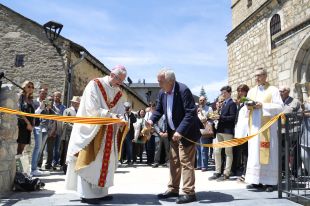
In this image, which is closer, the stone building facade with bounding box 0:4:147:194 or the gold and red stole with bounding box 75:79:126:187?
the gold and red stole with bounding box 75:79:126:187

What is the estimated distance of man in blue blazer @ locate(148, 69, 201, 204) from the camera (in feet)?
14.4

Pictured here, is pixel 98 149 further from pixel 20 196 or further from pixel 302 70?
pixel 302 70

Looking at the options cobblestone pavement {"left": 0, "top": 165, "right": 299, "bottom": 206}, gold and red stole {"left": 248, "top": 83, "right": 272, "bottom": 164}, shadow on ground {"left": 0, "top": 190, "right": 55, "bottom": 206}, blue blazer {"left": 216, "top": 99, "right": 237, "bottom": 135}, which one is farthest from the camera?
blue blazer {"left": 216, "top": 99, "right": 237, "bottom": 135}

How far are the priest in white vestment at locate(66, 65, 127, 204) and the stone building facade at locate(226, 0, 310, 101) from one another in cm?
633

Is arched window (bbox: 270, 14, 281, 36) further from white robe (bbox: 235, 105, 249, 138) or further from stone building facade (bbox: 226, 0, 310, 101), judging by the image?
white robe (bbox: 235, 105, 249, 138)

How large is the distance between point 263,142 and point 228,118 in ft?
5.27

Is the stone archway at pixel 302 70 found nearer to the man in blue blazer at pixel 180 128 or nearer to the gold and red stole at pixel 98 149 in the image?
the man in blue blazer at pixel 180 128

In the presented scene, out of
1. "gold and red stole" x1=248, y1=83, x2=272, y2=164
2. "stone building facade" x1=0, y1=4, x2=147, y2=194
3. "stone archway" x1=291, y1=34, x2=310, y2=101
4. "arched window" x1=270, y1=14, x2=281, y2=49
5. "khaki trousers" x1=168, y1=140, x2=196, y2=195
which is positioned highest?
"arched window" x1=270, y1=14, x2=281, y2=49

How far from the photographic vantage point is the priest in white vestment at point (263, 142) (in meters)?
5.12

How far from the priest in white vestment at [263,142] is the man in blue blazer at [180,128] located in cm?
117

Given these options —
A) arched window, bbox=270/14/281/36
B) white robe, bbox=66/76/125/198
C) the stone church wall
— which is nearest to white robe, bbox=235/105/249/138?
white robe, bbox=66/76/125/198

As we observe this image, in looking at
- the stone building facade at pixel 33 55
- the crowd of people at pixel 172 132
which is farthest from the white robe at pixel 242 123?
the stone building facade at pixel 33 55

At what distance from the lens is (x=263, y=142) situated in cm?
516

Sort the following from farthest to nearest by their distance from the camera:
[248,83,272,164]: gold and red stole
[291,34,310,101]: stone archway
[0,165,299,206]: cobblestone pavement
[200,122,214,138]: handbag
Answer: [291,34,310,101]: stone archway, [200,122,214,138]: handbag, [248,83,272,164]: gold and red stole, [0,165,299,206]: cobblestone pavement
